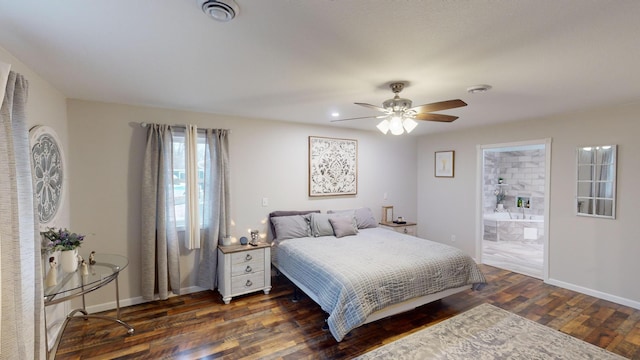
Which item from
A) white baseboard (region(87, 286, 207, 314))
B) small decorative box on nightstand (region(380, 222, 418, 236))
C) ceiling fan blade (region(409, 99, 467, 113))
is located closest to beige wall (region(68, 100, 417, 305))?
white baseboard (region(87, 286, 207, 314))

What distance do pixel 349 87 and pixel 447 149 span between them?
343cm

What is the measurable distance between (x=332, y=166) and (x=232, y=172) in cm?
166

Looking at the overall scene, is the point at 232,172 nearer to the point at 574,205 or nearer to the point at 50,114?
the point at 50,114

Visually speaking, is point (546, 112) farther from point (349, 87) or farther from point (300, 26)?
point (300, 26)

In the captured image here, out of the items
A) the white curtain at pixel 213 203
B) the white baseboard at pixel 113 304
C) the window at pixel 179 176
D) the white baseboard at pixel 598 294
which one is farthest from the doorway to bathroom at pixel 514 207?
the white baseboard at pixel 113 304

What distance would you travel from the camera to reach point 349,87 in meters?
2.57

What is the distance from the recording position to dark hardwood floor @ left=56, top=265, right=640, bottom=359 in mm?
2436

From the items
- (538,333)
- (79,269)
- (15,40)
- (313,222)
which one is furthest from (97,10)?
(538,333)

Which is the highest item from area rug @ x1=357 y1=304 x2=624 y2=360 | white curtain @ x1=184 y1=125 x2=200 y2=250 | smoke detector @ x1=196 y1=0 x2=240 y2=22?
smoke detector @ x1=196 y1=0 x2=240 y2=22

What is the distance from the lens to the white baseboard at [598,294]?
3.25m

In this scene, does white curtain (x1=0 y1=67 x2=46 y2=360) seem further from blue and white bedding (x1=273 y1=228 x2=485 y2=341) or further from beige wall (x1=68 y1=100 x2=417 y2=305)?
blue and white bedding (x1=273 y1=228 x2=485 y2=341)

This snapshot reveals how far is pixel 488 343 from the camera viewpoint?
2.57m

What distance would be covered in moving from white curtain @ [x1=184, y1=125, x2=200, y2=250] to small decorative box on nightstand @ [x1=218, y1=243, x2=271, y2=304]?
35cm

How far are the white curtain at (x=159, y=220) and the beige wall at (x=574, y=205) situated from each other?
4.69m
